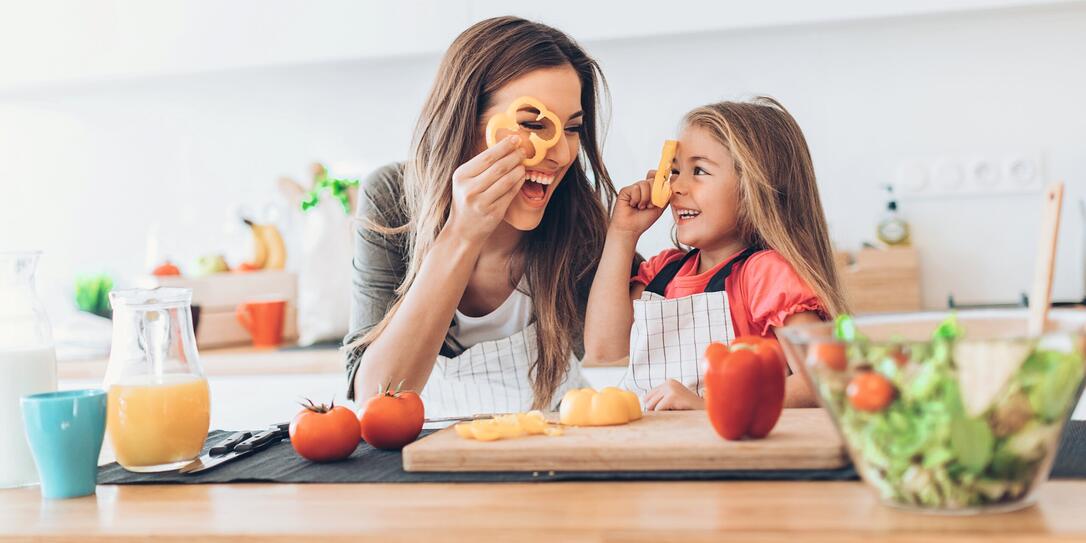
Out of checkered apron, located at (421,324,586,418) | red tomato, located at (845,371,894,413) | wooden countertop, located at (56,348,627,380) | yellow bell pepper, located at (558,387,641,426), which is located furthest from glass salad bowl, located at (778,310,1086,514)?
wooden countertop, located at (56,348,627,380)

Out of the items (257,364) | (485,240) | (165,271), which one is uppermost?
(485,240)

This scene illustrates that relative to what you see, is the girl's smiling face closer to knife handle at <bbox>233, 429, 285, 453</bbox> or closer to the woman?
the woman

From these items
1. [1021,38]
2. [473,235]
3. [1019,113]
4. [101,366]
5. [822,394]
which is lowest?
[101,366]

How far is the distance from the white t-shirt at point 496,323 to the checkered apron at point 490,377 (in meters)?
0.02

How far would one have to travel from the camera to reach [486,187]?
58.9 inches

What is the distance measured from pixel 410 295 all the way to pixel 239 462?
531mm

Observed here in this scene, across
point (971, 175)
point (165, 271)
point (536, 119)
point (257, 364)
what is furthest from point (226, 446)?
point (971, 175)

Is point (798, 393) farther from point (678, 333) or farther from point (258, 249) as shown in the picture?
point (258, 249)

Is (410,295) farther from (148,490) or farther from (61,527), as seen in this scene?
(61,527)

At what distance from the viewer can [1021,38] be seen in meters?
2.64

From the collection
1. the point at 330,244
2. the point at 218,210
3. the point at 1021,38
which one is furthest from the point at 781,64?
the point at 218,210

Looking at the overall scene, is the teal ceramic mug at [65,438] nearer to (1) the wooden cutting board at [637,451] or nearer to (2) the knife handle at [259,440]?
(2) the knife handle at [259,440]

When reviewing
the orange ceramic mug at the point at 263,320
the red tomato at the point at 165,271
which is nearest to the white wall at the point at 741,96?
the red tomato at the point at 165,271

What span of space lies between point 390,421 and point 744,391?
1.28 ft
